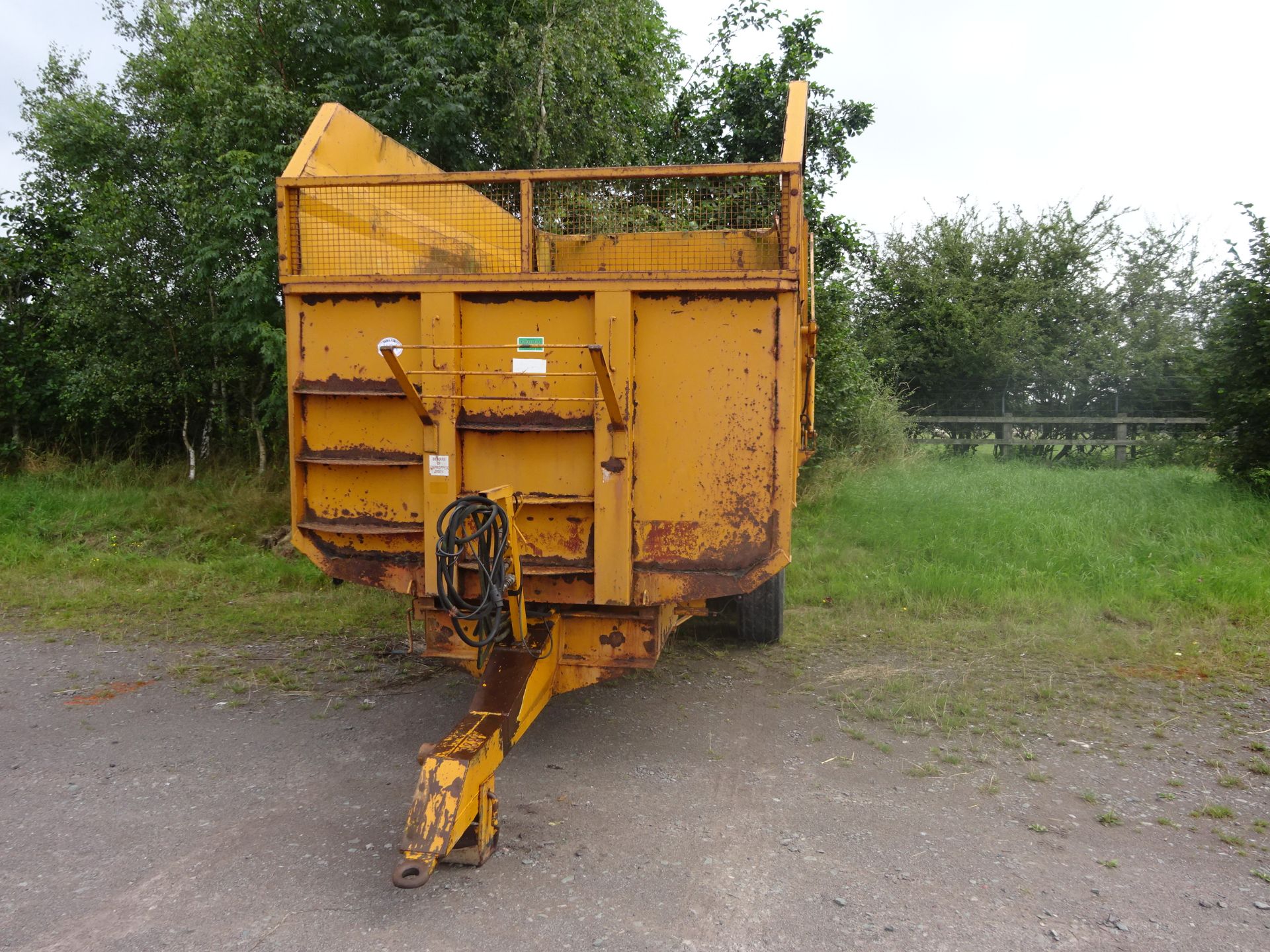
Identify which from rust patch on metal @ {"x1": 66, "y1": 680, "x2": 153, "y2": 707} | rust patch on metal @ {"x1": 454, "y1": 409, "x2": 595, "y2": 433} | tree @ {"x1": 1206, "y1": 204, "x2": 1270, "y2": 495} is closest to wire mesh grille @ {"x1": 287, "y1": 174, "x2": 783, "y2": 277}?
rust patch on metal @ {"x1": 454, "y1": 409, "x2": 595, "y2": 433}

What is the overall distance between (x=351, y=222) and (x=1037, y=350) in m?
14.3

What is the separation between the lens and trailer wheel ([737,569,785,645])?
18.9ft

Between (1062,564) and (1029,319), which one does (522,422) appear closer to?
(1062,564)

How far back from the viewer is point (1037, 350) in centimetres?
1577

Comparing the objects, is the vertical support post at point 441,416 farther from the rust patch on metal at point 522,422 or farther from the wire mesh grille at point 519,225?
the wire mesh grille at point 519,225

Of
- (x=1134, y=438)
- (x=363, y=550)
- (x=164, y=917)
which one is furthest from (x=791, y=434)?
Answer: (x=1134, y=438)

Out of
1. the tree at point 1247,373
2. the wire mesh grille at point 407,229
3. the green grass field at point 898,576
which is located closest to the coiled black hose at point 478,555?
the wire mesh grille at point 407,229

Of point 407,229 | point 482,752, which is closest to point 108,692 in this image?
point 407,229

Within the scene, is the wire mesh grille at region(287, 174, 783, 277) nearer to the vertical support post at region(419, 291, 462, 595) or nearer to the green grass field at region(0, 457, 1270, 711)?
the vertical support post at region(419, 291, 462, 595)

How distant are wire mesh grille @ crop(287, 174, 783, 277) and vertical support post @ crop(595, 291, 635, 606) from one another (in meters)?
0.34

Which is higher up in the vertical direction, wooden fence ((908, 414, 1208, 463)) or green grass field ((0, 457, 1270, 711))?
wooden fence ((908, 414, 1208, 463))

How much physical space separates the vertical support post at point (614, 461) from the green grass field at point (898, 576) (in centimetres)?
197

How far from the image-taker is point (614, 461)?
370 centimetres

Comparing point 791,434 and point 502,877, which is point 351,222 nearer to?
A: point 791,434
